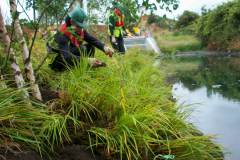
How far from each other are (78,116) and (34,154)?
2.66 feet

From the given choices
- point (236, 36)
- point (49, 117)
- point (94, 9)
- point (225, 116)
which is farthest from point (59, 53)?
point (236, 36)

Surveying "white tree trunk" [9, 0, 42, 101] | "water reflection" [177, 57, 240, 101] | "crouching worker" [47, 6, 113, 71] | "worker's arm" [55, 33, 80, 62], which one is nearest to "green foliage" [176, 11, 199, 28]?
"water reflection" [177, 57, 240, 101]

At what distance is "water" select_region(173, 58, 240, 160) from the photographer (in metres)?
6.43

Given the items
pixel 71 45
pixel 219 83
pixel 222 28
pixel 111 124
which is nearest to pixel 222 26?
pixel 222 28

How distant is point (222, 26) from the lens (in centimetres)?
3259

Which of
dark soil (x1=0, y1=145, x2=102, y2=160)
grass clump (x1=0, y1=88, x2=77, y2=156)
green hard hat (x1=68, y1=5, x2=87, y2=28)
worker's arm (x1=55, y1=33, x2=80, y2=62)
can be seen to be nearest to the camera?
dark soil (x1=0, y1=145, x2=102, y2=160)

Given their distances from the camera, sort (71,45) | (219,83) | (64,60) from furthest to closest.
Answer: (219,83) < (71,45) < (64,60)

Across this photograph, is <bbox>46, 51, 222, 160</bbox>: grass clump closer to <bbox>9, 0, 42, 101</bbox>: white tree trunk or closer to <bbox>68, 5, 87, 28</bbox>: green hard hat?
<bbox>9, 0, 42, 101</bbox>: white tree trunk

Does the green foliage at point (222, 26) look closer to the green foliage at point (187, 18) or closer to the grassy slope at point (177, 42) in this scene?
the grassy slope at point (177, 42)

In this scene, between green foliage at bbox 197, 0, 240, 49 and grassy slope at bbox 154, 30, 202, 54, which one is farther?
grassy slope at bbox 154, 30, 202, 54

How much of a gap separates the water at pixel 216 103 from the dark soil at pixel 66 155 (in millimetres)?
1681

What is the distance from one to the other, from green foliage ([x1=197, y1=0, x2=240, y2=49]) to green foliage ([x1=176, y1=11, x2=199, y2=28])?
43.1 ft

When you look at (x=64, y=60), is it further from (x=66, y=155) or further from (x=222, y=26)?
(x=222, y=26)

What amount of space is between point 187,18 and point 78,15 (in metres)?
44.7
